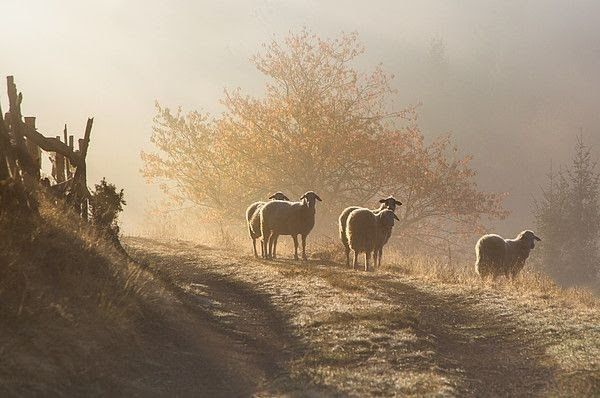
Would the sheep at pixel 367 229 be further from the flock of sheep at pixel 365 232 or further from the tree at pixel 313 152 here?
the tree at pixel 313 152

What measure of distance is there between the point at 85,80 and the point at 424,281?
565 feet

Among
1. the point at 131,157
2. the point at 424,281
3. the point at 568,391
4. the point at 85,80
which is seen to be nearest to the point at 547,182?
the point at 131,157

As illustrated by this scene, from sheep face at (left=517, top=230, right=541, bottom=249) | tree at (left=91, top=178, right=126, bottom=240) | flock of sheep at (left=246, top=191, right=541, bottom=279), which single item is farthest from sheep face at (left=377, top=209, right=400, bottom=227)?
tree at (left=91, top=178, right=126, bottom=240)

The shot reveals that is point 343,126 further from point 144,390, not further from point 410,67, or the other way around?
point 410,67

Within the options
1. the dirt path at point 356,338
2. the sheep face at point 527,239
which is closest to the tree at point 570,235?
the sheep face at point 527,239

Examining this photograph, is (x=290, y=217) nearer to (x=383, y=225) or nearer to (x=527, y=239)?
(x=383, y=225)

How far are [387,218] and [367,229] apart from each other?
724mm

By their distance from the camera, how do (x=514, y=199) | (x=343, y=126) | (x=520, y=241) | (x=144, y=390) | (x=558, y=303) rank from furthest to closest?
(x=514, y=199) < (x=343, y=126) < (x=520, y=241) < (x=558, y=303) < (x=144, y=390)

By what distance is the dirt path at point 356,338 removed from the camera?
30.9ft

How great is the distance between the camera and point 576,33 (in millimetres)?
153375

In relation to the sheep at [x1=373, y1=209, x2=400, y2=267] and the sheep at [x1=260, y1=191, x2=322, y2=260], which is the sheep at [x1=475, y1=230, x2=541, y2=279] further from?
the sheep at [x1=260, y1=191, x2=322, y2=260]

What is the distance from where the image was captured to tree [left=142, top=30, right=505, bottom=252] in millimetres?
31578

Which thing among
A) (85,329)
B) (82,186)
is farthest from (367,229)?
(85,329)

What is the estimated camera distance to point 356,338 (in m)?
11.4
